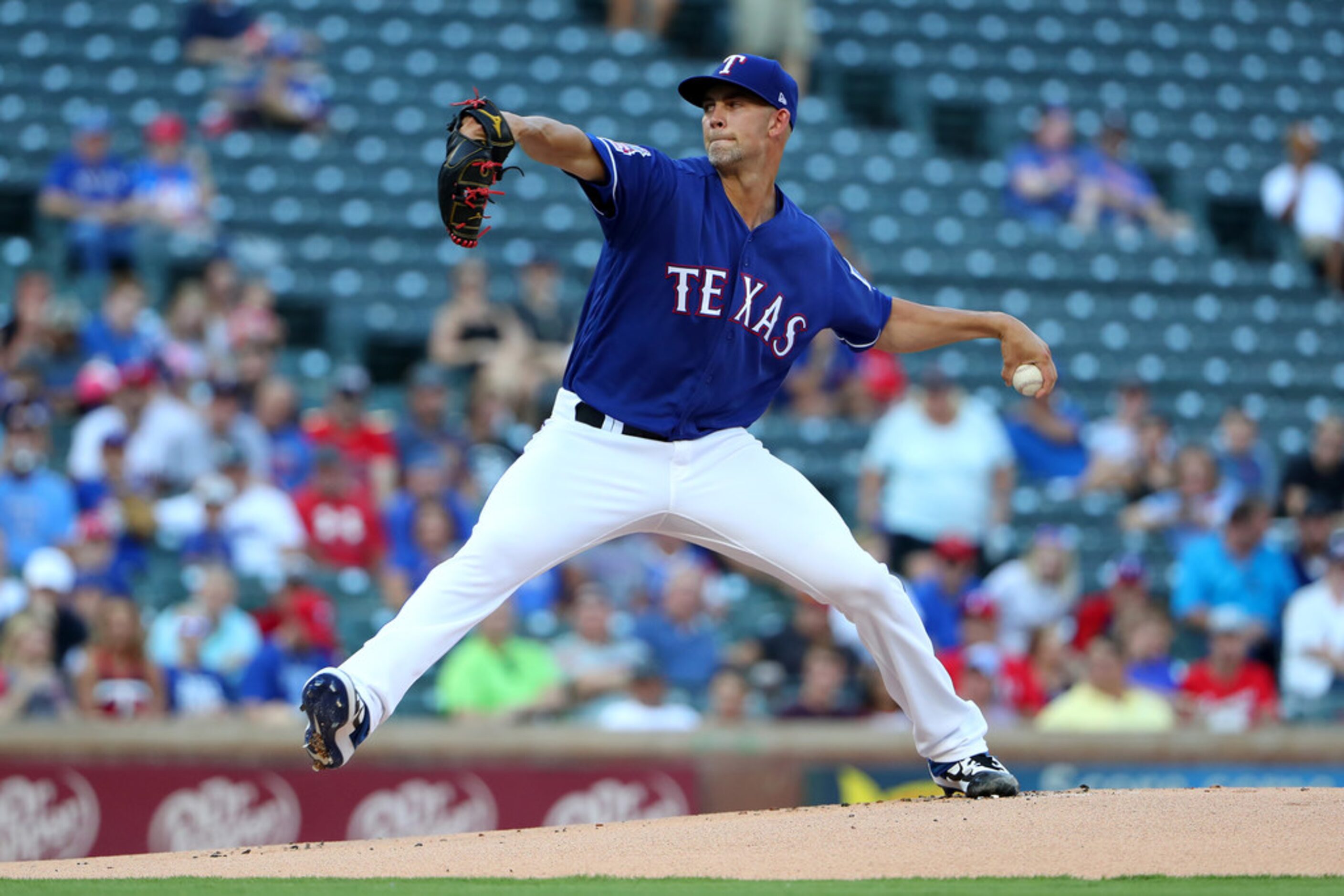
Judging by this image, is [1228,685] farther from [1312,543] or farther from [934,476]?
[934,476]

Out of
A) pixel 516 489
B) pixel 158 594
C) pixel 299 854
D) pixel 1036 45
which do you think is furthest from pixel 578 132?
pixel 1036 45

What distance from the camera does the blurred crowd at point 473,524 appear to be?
8.15 m

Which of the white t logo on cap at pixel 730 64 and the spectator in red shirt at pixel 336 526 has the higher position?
the white t logo on cap at pixel 730 64

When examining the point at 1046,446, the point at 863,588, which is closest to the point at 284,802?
the point at 863,588

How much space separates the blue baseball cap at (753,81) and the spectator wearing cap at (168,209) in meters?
6.80

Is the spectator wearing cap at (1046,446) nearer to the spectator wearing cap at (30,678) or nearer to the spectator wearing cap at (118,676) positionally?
the spectator wearing cap at (118,676)

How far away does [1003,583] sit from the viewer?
9344 millimetres

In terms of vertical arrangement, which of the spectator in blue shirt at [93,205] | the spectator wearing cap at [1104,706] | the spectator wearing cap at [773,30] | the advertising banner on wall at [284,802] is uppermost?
the spectator wearing cap at [773,30]

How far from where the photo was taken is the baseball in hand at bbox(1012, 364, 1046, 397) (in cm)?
500

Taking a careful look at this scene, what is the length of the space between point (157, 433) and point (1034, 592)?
449 centimetres

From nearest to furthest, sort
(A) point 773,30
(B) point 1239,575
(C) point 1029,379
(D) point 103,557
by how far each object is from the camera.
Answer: (C) point 1029,379
(D) point 103,557
(B) point 1239,575
(A) point 773,30

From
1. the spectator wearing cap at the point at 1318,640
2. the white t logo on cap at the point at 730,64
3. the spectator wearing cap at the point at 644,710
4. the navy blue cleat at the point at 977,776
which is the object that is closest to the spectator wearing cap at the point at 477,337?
the spectator wearing cap at the point at 644,710

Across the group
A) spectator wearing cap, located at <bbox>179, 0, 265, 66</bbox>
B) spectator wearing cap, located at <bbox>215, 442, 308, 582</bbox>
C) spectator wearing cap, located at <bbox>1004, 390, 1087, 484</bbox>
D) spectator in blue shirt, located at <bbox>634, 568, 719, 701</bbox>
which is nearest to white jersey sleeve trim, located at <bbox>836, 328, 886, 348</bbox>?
spectator in blue shirt, located at <bbox>634, 568, 719, 701</bbox>

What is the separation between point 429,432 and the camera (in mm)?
9539
